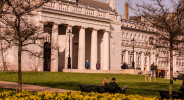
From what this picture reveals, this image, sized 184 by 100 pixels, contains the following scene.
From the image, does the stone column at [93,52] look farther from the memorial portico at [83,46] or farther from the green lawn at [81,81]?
the green lawn at [81,81]

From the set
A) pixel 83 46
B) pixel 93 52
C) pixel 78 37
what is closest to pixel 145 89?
pixel 83 46

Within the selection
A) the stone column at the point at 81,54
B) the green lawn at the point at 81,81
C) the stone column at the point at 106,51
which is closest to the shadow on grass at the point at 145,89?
the green lawn at the point at 81,81

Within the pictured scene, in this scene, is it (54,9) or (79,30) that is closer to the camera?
(54,9)

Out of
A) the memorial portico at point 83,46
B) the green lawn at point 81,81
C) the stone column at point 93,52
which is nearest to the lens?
the green lawn at point 81,81

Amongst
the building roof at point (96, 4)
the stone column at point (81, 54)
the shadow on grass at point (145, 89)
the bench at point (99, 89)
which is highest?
the building roof at point (96, 4)

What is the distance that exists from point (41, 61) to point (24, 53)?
2800mm

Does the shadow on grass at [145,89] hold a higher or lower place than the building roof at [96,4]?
lower

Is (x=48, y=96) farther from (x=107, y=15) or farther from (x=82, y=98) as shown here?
(x=107, y=15)

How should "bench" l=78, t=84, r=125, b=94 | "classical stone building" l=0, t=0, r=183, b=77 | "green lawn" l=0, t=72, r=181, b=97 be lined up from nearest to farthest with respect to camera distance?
"bench" l=78, t=84, r=125, b=94, "green lawn" l=0, t=72, r=181, b=97, "classical stone building" l=0, t=0, r=183, b=77

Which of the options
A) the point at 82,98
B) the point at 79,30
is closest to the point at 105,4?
the point at 79,30

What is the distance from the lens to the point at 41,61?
55.7 metres

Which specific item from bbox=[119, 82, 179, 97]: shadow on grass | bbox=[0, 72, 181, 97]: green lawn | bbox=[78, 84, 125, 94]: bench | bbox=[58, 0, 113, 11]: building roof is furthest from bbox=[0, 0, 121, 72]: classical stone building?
bbox=[78, 84, 125, 94]: bench

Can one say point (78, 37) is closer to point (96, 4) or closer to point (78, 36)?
point (78, 36)

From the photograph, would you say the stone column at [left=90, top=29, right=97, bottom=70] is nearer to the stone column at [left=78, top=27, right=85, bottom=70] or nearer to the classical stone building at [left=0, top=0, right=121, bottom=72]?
the classical stone building at [left=0, top=0, right=121, bottom=72]
